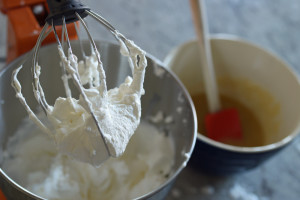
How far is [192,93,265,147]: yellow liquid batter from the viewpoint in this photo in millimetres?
655

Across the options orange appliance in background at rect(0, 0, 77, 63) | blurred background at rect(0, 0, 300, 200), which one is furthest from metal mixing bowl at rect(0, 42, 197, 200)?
blurred background at rect(0, 0, 300, 200)

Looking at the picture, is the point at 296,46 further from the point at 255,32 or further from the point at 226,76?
the point at 226,76

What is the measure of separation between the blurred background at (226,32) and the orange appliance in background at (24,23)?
0.17 m

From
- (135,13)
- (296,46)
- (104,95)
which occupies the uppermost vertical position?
(104,95)

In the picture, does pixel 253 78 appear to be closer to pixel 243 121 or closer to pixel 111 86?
pixel 243 121

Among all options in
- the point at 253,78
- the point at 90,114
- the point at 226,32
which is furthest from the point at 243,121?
the point at 90,114

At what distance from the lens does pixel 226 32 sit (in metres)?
0.88

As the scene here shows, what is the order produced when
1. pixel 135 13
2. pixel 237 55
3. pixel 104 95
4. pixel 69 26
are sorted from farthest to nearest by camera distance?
pixel 135 13 → pixel 237 55 → pixel 69 26 → pixel 104 95

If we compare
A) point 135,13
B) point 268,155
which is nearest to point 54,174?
point 268,155

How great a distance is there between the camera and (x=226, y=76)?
0.72m

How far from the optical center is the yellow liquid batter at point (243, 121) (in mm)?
655

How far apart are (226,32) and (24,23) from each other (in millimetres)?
546

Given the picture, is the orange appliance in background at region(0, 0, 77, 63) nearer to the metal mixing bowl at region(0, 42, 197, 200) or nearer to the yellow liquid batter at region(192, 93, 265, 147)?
the metal mixing bowl at region(0, 42, 197, 200)

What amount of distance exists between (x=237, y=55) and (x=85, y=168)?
37cm
